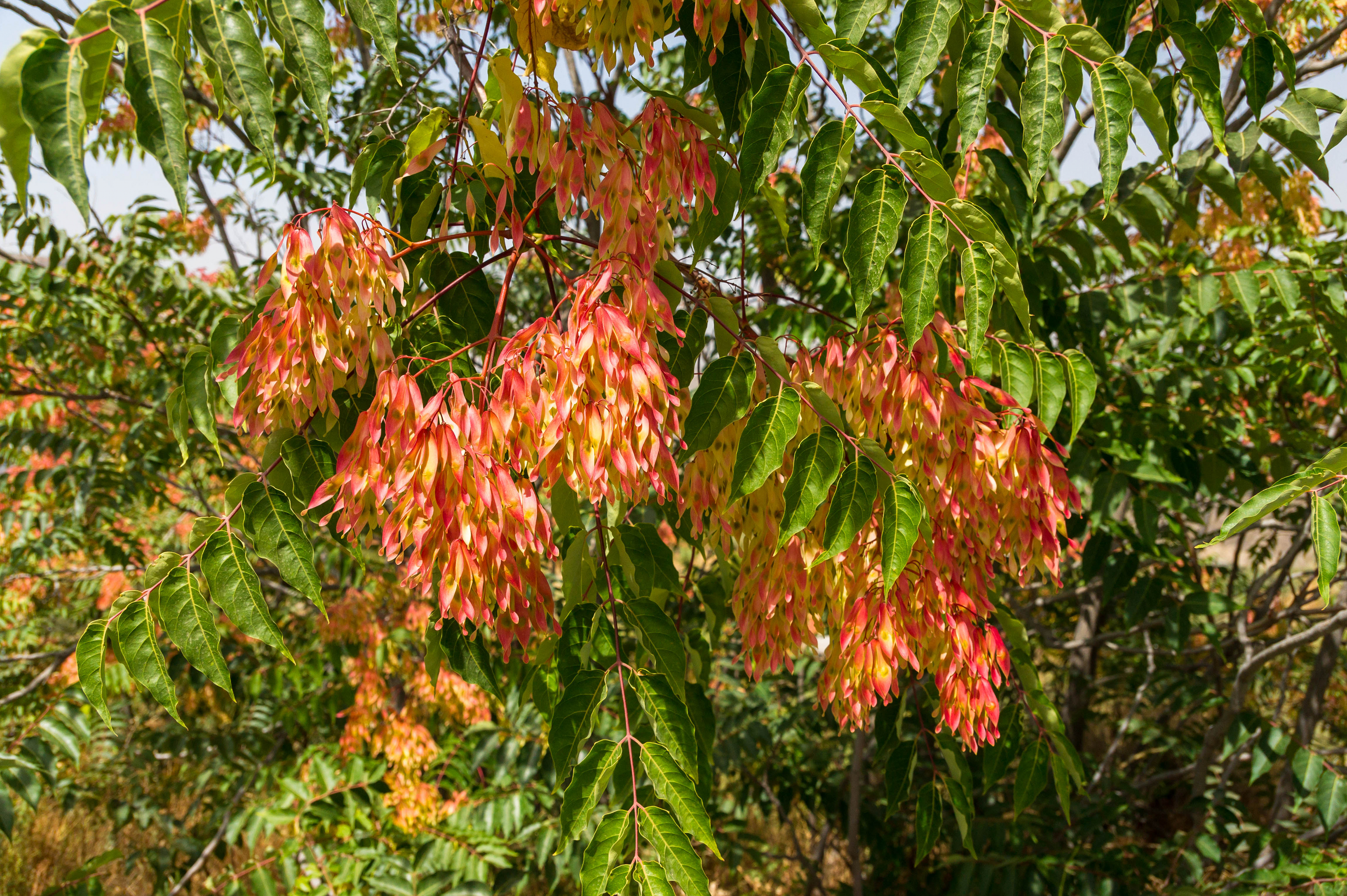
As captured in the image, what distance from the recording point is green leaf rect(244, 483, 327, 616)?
1.20 meters

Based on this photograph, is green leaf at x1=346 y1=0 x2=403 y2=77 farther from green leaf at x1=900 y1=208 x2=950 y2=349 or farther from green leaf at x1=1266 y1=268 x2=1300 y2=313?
green leaf at x1=1266 y1=268 x2=1300 y2=313

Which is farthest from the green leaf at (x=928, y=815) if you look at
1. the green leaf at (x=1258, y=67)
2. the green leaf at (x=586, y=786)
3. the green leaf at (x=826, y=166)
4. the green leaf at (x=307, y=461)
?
the green leaf at (x=1258, y=67)

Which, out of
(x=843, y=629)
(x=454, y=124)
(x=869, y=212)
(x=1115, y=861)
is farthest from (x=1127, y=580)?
(x=454, y=124)

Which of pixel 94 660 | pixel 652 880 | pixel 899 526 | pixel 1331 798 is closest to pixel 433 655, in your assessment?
pixel 94 660

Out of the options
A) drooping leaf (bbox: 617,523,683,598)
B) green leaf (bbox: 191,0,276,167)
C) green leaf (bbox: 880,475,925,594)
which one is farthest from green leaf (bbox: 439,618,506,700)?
green leaf (bbox: 191,0,276,167)

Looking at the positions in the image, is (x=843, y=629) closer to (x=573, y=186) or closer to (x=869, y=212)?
(x=869, y=212)

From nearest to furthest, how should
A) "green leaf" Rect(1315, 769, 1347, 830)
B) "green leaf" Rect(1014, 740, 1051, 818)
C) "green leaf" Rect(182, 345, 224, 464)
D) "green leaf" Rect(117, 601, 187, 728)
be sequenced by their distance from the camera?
"green leaf" Rect(117, 601, 187, 728) < "green leaf" Rect(182, 345, 224, 464) < "green leaf" Rect(1014, 740, 1051, 818) < "green leaf" Rect(1315, 769, 1347, 830)

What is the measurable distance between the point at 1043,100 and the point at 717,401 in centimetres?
57

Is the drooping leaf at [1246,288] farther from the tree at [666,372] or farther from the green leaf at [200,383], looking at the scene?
the green leaf at [200,383]

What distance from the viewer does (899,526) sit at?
109 centimetres

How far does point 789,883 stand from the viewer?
16.5 ft

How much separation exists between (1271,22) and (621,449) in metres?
3.00

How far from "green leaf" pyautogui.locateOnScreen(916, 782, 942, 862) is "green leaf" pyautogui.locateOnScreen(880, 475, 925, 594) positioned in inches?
25.8

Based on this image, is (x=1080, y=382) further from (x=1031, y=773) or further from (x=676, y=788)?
(x=676, y=788)
